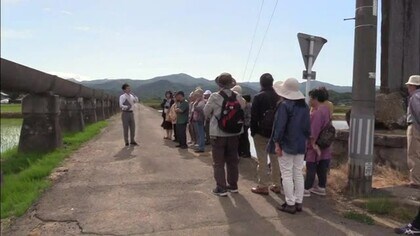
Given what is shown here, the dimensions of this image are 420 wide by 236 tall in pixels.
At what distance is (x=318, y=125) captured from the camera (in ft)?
20.1

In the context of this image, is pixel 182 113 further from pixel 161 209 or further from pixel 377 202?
pixel 377 202

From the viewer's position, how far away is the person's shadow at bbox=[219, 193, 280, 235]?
187 inches

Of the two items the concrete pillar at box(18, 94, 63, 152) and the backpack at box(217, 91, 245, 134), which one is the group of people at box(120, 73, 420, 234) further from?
the concrete pillar at box(18, 94, 63, 152)

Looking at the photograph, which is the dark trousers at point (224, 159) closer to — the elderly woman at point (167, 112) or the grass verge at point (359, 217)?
the grass verge at point (359, 217)

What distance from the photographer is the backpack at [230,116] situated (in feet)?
20.0

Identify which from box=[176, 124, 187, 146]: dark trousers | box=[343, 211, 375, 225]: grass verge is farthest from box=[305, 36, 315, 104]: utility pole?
box=[176, 124, 187, 146]: dark trousers

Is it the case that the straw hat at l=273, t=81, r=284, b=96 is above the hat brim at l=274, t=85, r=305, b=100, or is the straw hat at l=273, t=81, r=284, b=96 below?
above

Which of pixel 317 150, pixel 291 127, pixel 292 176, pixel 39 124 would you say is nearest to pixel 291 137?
pixel 291 127

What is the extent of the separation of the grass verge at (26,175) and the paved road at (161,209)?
16 cm

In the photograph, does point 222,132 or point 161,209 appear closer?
point 161,209

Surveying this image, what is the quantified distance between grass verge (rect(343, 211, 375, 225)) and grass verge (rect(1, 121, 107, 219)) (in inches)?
144

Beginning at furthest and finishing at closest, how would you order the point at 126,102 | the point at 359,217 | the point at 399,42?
the point at 126,102
the point at 399,42
the point at 359,217

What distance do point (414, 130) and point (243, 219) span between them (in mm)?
3118

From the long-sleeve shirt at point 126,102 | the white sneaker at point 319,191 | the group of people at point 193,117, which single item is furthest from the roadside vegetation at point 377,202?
the long-sleeve shirt at point 126,102
